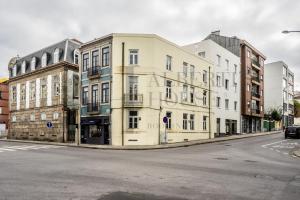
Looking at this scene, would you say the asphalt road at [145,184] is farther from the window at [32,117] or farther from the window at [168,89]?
the window at [32,117]

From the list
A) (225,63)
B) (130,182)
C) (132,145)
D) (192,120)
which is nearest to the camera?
(130,182)

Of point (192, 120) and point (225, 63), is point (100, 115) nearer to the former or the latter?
point (192, 120)

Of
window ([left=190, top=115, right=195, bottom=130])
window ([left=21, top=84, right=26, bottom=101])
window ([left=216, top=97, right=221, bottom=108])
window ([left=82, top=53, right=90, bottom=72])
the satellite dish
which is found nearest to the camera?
window ([left=82, top=53, right=90, bottom=72])

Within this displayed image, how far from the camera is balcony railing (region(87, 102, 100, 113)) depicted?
31.9 m

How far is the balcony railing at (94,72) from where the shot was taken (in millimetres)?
32150

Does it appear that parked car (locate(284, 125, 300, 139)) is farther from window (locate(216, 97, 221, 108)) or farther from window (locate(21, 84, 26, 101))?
window (locate(21, 84, 26, 101))

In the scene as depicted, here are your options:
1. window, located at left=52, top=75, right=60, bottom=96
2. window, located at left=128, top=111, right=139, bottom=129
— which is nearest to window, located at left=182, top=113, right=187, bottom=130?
window, located at left=128, top=111, right=139, bottom=129

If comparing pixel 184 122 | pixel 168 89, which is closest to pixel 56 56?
pixel 168 89

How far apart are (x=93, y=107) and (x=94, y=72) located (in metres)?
3.48

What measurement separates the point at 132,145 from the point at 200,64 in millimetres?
14646

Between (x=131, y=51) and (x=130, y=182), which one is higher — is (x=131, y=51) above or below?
above

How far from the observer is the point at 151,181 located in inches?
386

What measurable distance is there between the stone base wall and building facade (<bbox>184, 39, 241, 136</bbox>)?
62.6 feet

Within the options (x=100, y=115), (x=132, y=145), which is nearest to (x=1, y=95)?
(x=100, y=115)
